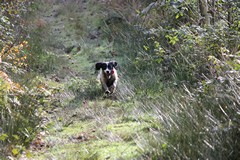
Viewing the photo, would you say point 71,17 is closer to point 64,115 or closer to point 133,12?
point 133,12

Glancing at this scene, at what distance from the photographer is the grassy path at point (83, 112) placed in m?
4.50

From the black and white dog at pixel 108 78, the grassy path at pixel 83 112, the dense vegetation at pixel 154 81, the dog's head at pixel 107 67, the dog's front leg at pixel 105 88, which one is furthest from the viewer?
the dog's head at pixel 107 67

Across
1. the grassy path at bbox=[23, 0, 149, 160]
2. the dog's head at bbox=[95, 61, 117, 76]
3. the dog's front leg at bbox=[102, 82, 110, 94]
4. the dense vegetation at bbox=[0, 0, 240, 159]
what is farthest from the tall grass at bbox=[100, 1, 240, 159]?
A: the dog's head at bbox=[95, 61, 117, 76]

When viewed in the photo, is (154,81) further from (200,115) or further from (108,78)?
(200,115)

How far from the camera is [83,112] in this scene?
6340mm

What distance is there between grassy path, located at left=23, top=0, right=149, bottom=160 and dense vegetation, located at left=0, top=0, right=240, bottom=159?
57mm

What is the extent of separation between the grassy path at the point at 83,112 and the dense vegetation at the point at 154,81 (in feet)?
0.19

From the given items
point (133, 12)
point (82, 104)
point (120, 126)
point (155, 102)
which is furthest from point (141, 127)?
point (133, 12)

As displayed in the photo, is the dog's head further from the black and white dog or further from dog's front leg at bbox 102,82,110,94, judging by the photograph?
dog's front leg at bbox 102,82,110,94

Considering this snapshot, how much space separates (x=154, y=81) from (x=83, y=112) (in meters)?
1.79

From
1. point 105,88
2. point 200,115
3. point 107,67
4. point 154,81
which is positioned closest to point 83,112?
point 105,88

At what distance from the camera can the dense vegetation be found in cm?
344

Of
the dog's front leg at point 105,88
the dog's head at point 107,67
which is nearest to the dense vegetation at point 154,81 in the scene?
the dog's front leg at point 105,88

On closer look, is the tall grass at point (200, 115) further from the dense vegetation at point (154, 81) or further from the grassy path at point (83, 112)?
the grassy path at point (83, 112)
